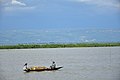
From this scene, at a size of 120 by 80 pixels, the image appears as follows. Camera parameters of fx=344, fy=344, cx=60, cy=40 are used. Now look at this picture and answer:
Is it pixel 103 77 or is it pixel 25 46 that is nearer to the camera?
pixel 103 77

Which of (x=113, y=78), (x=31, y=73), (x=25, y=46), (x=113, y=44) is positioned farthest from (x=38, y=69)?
(x=113, y=44)

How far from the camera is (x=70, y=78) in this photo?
1090 cm

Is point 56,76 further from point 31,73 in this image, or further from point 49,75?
point 31,73

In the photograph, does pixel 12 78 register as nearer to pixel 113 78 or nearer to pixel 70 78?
pixel 70 78

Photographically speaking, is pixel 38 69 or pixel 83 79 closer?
pixel 83 79

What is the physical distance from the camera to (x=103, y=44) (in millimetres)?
45312

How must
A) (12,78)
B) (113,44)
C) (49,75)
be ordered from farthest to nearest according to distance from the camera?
(113,44) < (49,75) < (12,78)

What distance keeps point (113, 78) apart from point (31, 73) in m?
3.57

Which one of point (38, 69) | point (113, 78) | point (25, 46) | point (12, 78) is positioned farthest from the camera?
point (25, 46)

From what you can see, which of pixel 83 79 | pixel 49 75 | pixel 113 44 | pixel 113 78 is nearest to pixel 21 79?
pixel 49 75

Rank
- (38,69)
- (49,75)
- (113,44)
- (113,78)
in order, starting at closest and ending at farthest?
(113,78) → (49,75) → (38,69) → (113,44)

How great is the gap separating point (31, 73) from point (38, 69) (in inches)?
12.0

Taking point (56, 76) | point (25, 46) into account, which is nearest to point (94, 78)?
point (56, 76)

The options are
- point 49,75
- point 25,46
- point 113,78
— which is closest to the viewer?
point 113,78
